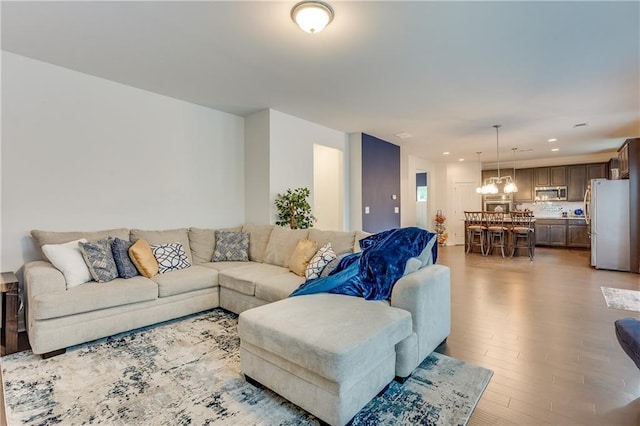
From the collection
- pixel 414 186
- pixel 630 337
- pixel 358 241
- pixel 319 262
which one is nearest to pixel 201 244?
pixel 319 262

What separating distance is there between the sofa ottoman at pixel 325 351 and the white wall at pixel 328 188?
3879 mm

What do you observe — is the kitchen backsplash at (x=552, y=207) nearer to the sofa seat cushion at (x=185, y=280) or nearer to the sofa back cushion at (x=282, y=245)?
the sofa back cushion at (x=282, y=245)

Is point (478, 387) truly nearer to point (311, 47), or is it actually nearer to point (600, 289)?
point (311, 47)

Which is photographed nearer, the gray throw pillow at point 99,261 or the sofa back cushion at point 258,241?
the gray throw pillow at point 99,261

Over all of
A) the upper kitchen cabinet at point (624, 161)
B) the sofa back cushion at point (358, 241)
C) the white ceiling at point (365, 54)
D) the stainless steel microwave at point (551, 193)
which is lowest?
the sofa back cushion at point (358, 241)

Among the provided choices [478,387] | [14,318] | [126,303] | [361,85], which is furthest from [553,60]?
[14,318]

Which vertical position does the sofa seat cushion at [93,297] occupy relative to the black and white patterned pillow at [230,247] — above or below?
below

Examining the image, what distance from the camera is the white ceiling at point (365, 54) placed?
7.48 feet

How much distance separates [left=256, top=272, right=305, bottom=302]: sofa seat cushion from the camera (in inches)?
115

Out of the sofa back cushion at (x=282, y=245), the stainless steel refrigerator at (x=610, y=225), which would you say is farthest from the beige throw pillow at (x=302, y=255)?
the stainless steel refrigerator at (x=610, y=225)

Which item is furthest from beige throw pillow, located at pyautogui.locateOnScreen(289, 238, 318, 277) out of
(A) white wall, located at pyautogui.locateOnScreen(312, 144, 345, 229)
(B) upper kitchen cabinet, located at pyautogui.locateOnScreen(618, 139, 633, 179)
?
(B) upper kitchen cabinet, located at pyautogui.locateOnScreen(618, 139, 633, 179)

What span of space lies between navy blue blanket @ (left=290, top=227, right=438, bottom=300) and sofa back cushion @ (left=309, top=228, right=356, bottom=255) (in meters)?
0.35

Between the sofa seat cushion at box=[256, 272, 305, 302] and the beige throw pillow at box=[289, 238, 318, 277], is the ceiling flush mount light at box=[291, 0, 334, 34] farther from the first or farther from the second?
the sofa seat cushion at box=[256, 272, 305, 302]

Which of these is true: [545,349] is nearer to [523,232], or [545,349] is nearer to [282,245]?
[282,245]
